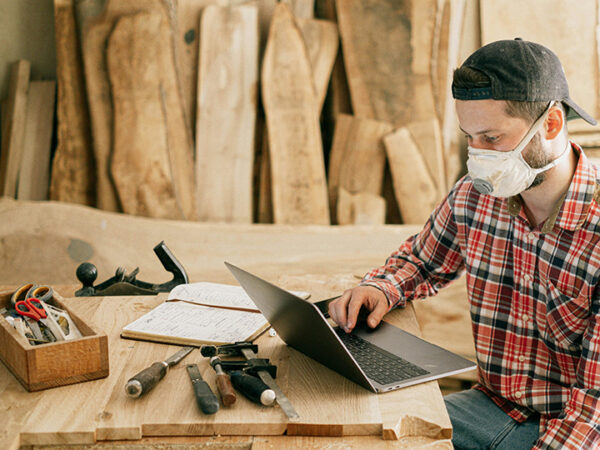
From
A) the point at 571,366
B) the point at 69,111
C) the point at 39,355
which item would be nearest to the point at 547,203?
the point at 571,366

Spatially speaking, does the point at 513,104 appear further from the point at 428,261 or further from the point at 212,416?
the point at 212,416

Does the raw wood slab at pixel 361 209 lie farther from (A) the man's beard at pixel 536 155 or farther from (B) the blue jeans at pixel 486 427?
(A) the man's beard at pixel 536 155

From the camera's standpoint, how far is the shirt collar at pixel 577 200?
1.44 metres

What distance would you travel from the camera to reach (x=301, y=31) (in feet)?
10.3

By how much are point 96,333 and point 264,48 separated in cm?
225

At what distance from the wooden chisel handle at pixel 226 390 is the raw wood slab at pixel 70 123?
7.55ft

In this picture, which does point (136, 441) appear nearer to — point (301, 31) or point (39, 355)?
point (39, 355)

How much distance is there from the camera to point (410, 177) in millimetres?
3221

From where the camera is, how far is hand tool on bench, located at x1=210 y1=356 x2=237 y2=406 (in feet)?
3.89

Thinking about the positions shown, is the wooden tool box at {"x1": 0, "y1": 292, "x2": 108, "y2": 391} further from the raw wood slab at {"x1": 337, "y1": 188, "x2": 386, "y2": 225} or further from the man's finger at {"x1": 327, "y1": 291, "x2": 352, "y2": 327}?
the raw wood slab at {"x1": 337, "y1": 188, "x2": 386, "y2": 225}

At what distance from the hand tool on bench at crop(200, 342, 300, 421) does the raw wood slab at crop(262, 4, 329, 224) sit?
6.01 ft

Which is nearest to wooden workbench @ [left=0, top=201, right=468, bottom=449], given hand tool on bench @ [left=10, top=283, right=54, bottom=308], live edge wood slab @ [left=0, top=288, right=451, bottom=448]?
live edge wood slab @ [left=0, top=288, right=451, bottom=448]

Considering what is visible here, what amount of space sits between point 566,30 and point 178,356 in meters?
2.60

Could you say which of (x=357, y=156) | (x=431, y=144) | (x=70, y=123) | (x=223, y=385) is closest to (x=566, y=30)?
(x=431, y=144)
